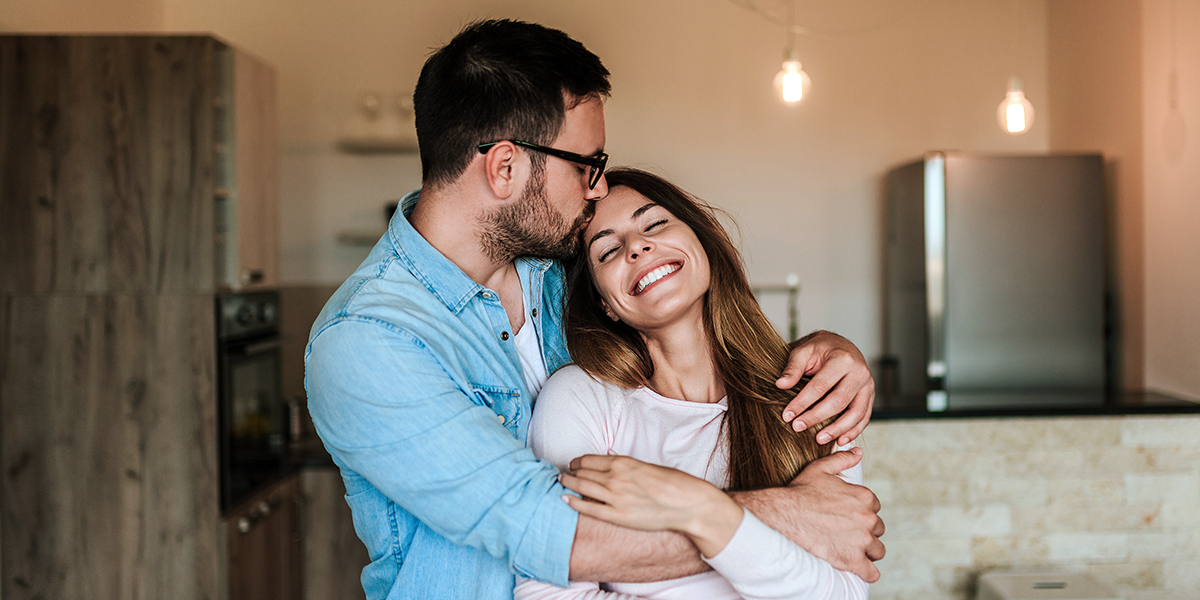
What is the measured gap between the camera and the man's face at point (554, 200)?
1386 mm

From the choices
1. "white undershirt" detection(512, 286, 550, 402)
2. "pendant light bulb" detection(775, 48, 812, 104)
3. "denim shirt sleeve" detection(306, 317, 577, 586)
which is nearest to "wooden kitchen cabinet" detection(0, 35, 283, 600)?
"white undershirt" detection(512, 286, 550, 402)

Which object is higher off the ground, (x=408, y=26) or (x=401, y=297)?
(x=408, y=26)

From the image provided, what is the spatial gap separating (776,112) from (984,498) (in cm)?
221

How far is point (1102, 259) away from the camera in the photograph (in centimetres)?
332

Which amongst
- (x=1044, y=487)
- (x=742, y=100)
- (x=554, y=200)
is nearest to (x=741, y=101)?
(x=742, y=100)

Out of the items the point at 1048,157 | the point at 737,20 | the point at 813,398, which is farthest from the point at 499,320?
the point at 737,20

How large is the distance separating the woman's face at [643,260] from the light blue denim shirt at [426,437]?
0.27 metres

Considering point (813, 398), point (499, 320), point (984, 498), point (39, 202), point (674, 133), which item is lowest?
point (984, 498)

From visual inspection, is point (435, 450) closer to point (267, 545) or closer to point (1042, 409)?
point (267, 545)

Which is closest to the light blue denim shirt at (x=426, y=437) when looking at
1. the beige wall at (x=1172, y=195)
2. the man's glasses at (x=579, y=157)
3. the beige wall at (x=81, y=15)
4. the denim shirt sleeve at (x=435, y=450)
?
the denim shirt sleeve at (x=435, y=450)

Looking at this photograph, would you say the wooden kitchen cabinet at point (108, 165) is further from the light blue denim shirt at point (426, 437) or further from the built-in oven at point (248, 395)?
the light blue denim shirt at point (426, 437)

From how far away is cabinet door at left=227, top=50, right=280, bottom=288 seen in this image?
2729 millimetres

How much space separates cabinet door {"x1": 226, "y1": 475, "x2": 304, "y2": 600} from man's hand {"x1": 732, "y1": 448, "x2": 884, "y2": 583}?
211 centimetres

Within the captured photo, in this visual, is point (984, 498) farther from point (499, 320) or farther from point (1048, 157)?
point (499, 320)
